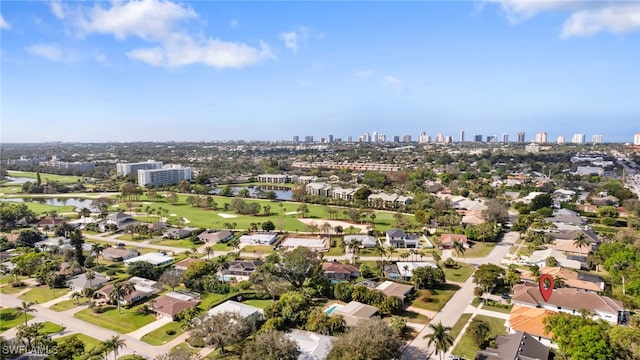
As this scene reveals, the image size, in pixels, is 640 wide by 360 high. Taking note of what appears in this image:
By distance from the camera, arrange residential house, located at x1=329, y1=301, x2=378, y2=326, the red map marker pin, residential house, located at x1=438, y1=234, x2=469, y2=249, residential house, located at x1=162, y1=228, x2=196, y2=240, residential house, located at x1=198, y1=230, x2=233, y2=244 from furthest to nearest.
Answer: residential house, located at x1=162, y1=228, x2=196, y2=240
residential house, located at x1=198, y1=230, x2=233, y2=244
residential house, located at x1=438, y1=234, x2=469, y2=249
the red map marker pin
residential house, located at x1=329, y1=301, x2=378, y2=326

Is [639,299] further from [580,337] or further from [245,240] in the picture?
[245,240]

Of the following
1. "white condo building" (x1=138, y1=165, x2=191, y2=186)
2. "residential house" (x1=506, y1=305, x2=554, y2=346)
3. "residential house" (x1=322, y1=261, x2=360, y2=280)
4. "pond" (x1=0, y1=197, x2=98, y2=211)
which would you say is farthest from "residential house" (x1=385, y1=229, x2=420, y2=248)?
"white condo building" (x1=138, y1=165, x2=191, y2=186)

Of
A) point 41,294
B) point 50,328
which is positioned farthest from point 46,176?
point 50,328

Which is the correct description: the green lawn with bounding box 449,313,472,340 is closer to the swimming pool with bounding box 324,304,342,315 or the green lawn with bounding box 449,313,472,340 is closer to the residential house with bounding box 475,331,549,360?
the residential house with bounding box 475,331,549,360

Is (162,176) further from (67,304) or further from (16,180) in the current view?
(67,304)

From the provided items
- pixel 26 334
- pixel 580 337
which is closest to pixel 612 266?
pixel 580 337
